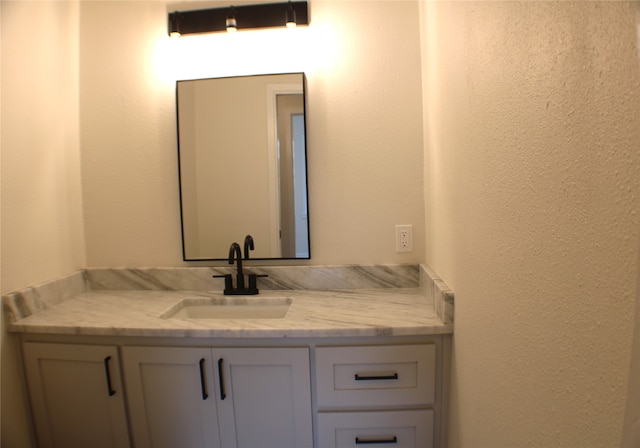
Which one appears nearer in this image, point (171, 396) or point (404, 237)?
point (171, 396)

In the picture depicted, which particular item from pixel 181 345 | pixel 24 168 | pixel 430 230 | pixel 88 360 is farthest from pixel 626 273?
pixel 24 168

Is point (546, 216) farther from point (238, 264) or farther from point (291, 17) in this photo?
point (291, 17)

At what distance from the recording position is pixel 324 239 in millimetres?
1492

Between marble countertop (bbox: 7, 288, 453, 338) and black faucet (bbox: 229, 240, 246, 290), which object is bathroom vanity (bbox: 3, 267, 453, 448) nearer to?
marble countertop (bbox: 7, 288, 453, 338)

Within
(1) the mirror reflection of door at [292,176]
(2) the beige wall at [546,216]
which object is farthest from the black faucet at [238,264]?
(2) the beige wall at [546,216]

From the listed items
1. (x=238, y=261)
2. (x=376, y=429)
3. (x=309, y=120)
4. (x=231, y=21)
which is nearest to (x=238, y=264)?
(x=238, y=261)

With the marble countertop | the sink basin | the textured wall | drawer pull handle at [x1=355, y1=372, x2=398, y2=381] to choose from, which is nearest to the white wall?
the textured wall

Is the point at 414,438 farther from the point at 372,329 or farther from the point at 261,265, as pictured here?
the point at 261,265

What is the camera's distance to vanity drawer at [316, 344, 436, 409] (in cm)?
108

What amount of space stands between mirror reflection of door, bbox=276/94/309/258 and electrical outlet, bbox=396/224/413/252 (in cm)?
44

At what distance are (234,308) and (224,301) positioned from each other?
0.06 m

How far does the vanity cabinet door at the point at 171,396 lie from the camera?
113 cm

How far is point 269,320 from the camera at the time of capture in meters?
1.16

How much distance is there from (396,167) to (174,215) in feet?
3.71
